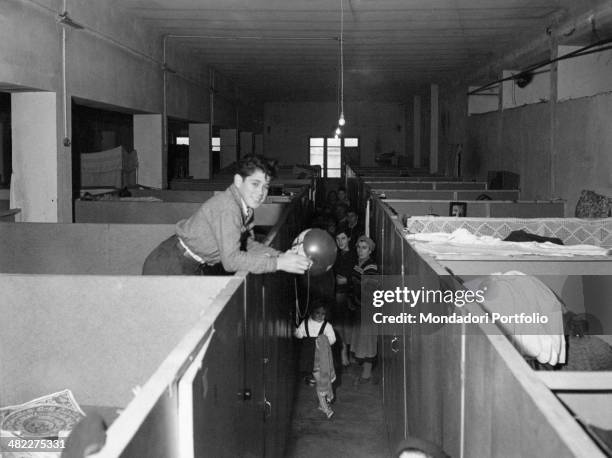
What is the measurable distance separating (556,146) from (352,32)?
3.11 metres

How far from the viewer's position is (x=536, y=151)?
372 inches

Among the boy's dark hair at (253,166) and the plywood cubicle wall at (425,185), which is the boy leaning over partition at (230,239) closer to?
the boy's dark hair at (253,166)

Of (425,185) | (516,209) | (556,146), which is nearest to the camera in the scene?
(516,209)

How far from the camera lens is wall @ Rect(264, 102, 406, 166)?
21.9m

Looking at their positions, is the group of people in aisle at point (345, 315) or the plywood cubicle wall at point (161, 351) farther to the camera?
the group of people in aisle at point (345, 315)

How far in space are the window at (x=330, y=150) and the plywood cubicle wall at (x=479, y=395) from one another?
1930 centimetres

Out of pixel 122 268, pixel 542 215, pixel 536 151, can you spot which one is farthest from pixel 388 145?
pixel 122 268

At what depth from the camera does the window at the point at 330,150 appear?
22.0m

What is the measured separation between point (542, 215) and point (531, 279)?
13.6ft

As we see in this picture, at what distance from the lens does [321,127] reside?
71.9ft

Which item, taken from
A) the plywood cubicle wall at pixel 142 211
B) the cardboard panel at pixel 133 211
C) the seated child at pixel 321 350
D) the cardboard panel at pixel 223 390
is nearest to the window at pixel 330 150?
the plywood cubicle wall at pixel 142 211

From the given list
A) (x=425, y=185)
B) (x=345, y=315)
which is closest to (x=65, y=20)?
(x=345, y=315)

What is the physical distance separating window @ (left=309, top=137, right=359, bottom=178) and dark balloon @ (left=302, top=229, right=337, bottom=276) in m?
18.7

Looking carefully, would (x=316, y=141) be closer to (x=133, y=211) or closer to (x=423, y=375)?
(x=133, y=211)
